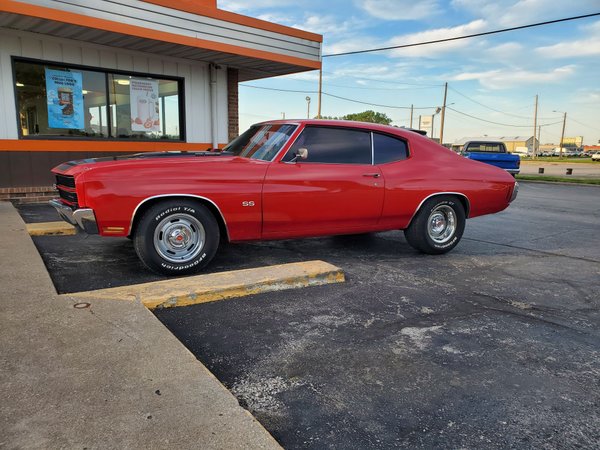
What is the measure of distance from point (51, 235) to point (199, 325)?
13.2 feet

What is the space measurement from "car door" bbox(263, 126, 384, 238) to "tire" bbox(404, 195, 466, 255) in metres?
0.64

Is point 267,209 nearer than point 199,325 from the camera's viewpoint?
No

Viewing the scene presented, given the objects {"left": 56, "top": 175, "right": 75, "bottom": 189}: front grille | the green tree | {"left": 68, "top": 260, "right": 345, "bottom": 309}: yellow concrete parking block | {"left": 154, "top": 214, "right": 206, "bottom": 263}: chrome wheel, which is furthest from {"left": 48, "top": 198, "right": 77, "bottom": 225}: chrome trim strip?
the green tree

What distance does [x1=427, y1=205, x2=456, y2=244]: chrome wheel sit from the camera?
5819 mm

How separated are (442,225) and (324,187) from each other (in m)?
1.88

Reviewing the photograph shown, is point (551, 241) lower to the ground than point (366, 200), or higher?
lower

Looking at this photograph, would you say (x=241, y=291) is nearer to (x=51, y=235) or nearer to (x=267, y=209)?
(x=267, y=209)

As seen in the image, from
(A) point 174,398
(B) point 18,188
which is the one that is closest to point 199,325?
(A) point 174,398

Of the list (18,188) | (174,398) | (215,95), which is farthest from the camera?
(215,95)

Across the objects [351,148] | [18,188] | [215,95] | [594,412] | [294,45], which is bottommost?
[594,412]

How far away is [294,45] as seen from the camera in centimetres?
1056

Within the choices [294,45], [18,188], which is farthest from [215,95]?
[18,188]

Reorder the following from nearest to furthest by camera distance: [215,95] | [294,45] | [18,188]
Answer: [18,188]
[294,45]
[215,95]

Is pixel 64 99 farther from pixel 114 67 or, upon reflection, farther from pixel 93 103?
pixel 114 67
